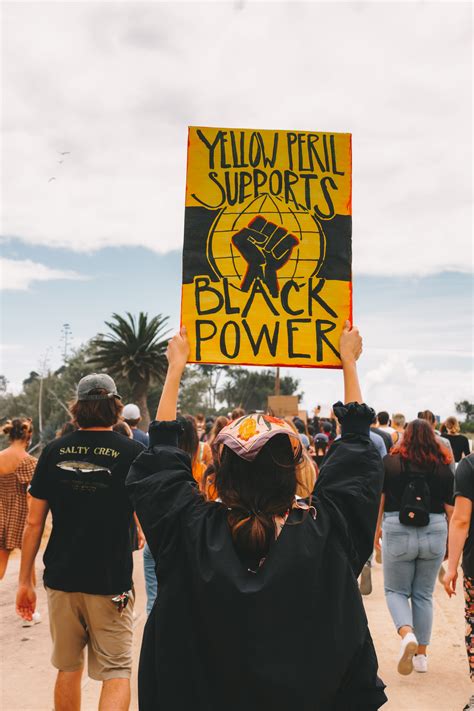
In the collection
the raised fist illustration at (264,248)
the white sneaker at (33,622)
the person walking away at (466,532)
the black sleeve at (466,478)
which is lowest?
the white sneaker at (33,622)

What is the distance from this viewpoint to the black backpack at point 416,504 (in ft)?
17.6

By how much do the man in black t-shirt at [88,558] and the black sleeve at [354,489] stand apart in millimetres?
1880

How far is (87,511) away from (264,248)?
1795 millimetres

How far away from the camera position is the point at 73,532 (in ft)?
12.3

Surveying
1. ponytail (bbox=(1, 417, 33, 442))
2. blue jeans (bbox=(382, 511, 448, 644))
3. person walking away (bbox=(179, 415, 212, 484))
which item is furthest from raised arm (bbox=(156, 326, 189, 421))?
ponytail (bbox=(1, 417, 33, 442))

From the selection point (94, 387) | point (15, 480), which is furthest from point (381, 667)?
point (15, 480)

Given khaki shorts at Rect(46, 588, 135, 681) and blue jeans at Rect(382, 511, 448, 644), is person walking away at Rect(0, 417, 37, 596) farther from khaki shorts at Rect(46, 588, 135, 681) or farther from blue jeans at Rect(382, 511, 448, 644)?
blue jeans at Rect(382, 511, 448, 644)

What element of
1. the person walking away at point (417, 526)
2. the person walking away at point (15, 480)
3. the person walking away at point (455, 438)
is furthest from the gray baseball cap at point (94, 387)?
the person walking away at point (455, 438)

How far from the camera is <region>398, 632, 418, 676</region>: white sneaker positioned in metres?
5.05

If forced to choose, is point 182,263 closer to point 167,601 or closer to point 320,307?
point 320,307

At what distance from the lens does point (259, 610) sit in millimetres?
1751

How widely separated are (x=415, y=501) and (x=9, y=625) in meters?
3.85

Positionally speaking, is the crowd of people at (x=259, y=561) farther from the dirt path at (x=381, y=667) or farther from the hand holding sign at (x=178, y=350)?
the dirt path at (x=381, y=667)

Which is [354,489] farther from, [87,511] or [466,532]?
[466,532]
